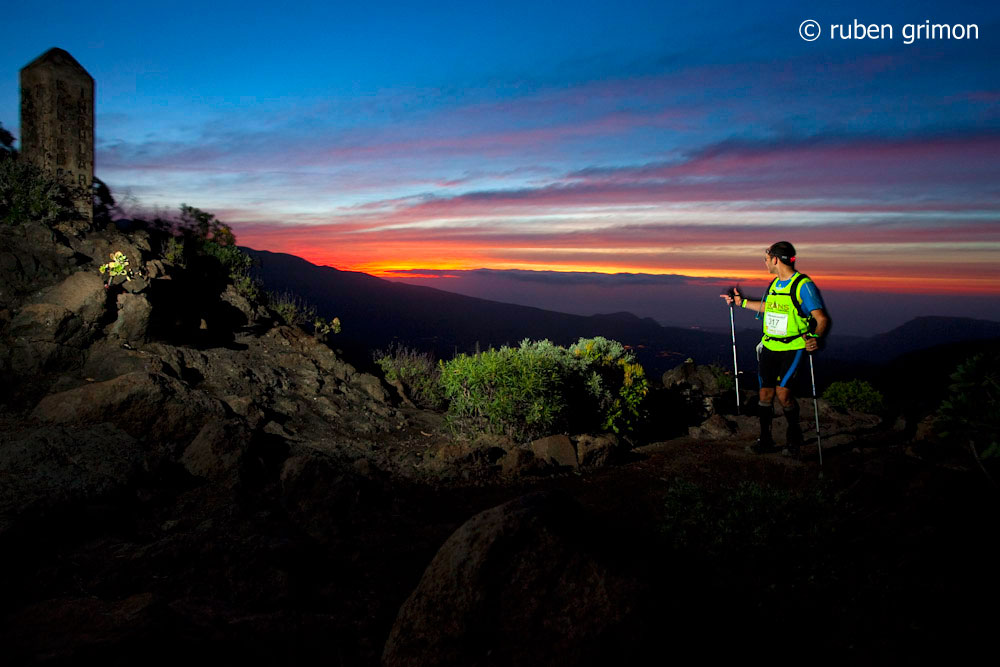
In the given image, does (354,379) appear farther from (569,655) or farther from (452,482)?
(569,655)

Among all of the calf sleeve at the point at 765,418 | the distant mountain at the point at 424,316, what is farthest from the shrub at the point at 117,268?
the distant mountain at the point at 424,316

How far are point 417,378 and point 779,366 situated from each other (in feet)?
21.6

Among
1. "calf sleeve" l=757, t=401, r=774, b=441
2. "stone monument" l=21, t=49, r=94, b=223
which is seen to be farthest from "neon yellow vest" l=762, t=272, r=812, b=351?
"stone monument" l=21, t=49, r=94, b=223

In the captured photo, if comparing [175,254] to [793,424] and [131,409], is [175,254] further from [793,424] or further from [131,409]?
[793,424]

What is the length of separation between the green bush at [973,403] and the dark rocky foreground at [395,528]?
404mm

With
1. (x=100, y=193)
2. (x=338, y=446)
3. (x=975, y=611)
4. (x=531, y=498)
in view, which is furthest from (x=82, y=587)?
(x=100, y=193)

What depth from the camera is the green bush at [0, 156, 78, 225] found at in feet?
32.5

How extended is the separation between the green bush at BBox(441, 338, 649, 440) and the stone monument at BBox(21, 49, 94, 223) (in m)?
8.42

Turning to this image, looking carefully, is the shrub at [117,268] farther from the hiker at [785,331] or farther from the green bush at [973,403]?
the green bush at [973,403]

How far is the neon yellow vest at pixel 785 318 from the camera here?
648 cm

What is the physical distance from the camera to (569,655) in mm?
2314

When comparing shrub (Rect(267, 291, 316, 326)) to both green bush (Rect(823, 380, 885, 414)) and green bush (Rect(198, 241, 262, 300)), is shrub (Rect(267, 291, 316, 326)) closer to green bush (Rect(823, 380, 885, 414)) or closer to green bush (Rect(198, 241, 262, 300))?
green bush (Rect(198, 241, 262, 300))

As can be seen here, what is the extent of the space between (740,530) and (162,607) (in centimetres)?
306

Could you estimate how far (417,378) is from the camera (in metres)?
11.5
